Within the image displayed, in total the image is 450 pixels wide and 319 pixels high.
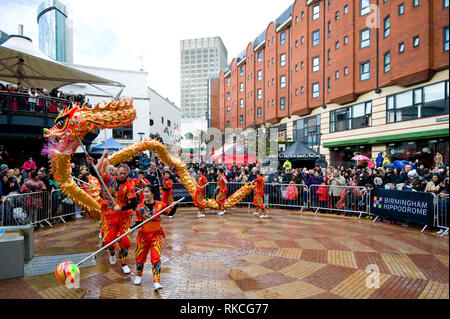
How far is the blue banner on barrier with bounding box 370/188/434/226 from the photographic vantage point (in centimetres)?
784

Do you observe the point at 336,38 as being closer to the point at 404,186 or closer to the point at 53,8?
the point at 404,186

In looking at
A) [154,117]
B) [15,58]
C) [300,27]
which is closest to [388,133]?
[300,27]

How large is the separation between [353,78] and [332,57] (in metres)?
3.41

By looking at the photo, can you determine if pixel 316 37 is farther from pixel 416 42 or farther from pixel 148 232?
pixel 148 232

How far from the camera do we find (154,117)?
40.5 meters

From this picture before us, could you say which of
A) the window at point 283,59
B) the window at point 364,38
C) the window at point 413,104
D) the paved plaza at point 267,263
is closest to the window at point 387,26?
the window at point 364,38

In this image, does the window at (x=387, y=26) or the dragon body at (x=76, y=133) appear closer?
the dragon body at (x=76, y=133)

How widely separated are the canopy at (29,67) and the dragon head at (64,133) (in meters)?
7.80

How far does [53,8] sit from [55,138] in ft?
8.13

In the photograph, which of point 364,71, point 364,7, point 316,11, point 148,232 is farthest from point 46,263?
point 316,11

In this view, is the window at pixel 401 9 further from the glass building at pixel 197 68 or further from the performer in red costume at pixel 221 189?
the glass building at pixel 197 68

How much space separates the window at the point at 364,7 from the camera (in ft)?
64.7

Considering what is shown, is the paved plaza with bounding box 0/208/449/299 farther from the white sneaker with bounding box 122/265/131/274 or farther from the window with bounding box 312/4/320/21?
the window with bounding box 312/4/320/21
